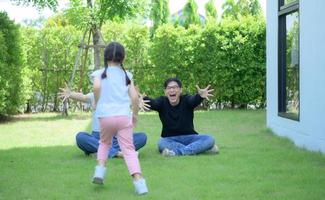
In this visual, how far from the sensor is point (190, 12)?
1182 inches

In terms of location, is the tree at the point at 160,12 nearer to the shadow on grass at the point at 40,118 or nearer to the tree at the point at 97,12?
the tree at the point at 97,12

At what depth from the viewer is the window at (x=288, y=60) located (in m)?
9.23

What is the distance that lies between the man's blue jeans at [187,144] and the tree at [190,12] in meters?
21.8

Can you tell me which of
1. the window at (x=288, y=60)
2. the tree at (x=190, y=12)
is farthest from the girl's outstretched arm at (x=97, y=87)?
the tree at (x=190, y=12)

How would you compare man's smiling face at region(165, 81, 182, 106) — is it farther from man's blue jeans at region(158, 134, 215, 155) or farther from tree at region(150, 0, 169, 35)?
tree at region(150, 0, 169, 35)

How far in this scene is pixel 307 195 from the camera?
5.28 metres

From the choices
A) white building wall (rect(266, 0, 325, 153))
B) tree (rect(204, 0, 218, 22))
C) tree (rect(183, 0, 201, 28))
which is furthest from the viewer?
tree (rect(204, 0, 218, 22))

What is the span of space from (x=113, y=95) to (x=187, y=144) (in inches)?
111

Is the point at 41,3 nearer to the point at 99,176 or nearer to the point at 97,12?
the point at 97,12

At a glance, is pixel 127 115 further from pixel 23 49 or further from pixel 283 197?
pixel 23 49

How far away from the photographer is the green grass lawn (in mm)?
5445

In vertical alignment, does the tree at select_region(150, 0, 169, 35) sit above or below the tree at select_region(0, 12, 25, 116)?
above

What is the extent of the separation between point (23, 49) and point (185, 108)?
7663 mm

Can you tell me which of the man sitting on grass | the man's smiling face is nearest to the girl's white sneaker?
the man sitting on grass
